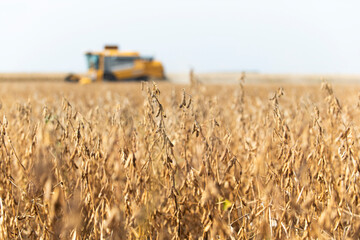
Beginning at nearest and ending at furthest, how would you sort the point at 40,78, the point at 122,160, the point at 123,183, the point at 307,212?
the point at 122,160, the point at 307,212, the point at 123,183, the point at 40,78

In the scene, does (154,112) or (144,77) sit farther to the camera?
(144,77)

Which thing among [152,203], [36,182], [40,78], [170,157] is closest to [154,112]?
[170,157]

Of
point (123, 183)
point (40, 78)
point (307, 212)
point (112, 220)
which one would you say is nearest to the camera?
point (112, 220)

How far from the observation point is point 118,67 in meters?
21.6

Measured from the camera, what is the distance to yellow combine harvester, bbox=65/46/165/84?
21.4 m

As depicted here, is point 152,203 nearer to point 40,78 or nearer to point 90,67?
point 90,67

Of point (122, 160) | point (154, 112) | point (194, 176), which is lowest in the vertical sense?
point (194, 176)

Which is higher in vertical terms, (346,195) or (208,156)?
(208,156)

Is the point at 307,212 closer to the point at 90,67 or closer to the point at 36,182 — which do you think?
the point at 36,182

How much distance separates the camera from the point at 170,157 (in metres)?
1.75

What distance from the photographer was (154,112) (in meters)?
1.74

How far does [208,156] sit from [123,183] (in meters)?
0.46

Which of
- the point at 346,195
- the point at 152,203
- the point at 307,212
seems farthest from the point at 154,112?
the point at 346,195

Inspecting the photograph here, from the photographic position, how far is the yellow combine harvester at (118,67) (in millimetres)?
21422
